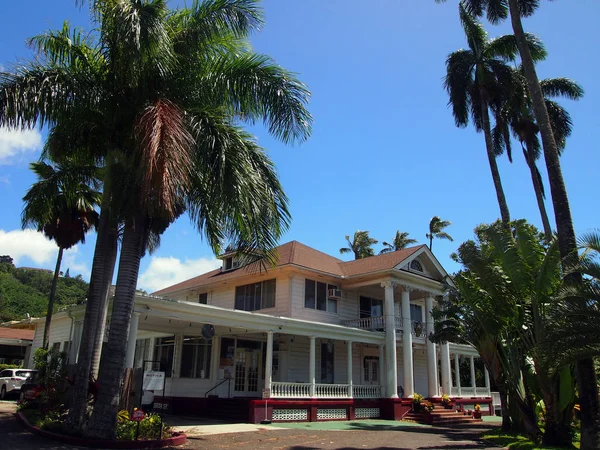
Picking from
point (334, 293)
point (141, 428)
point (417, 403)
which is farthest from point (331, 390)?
point (141, 428)

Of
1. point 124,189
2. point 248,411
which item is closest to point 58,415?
point 124,189

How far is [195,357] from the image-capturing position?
22.3 meters

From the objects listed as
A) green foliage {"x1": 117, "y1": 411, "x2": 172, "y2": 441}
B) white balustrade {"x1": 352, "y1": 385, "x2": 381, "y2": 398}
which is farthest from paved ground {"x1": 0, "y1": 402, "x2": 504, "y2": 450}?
white balustrade {"x1": 352, "y1": 385, "x2": 381, "y2": 398}

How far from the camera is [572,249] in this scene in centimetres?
1162

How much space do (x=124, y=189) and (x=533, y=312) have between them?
1112cm

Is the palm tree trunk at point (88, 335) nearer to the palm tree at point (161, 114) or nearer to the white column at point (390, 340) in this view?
the palm tree at point (161, 114)

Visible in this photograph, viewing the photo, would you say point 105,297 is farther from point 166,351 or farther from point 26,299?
point 26,299

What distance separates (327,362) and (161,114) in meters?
17.7

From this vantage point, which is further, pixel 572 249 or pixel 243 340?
pixel 243 340

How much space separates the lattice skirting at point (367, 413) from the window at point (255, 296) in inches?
246

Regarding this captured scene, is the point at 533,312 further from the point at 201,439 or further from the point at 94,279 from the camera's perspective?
the point at 94,279

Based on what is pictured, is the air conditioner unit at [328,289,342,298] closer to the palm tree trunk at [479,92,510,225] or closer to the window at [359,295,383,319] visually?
the window at [359,295,383,319]

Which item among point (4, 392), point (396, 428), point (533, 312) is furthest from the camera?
point (4, 392)

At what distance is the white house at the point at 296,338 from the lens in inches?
768
